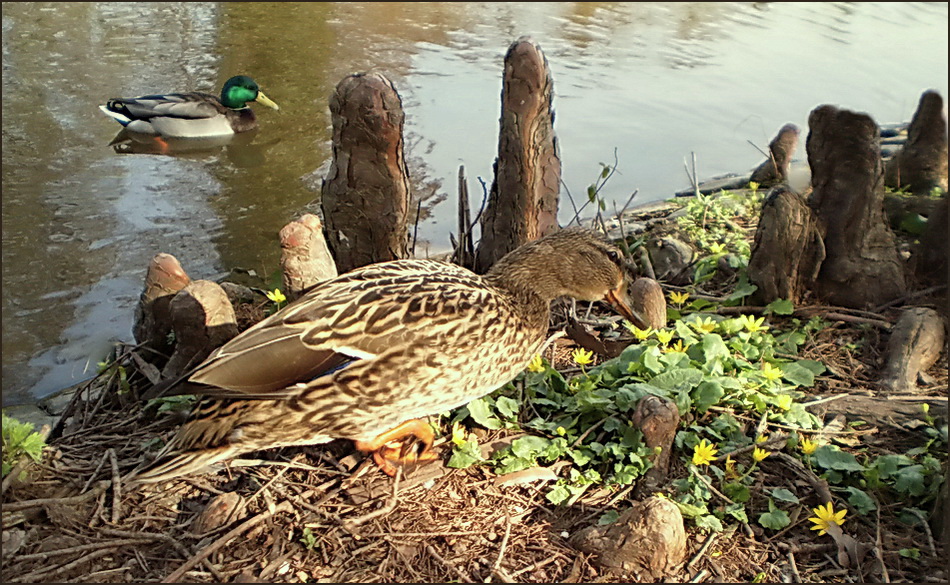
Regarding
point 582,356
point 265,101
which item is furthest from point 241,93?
point 582,356

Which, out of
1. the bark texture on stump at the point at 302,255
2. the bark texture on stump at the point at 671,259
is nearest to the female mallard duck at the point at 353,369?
the bark texture on stump at the point at 302,255

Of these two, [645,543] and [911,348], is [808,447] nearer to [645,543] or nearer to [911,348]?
[645,543]

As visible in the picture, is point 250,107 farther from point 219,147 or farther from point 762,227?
point 762,227

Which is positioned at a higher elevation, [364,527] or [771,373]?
[771,373]

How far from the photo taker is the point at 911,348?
3908 mm

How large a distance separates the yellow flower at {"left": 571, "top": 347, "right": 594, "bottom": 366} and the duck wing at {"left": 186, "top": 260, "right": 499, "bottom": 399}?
62 cm

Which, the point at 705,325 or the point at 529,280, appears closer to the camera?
the point at 529,280

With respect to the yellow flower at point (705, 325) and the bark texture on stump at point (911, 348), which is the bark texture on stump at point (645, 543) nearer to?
the yellow flower at point (705, 325)

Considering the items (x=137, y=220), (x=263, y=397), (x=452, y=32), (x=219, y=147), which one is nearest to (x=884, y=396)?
(x=263, y=397)

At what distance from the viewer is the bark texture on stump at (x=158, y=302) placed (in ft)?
12.7

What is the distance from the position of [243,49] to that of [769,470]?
30.4 feet

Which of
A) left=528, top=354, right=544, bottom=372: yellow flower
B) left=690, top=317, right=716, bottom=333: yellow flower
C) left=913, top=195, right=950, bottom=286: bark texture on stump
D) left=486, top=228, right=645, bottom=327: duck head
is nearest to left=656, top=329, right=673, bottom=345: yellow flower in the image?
left=690, top=317, right=716, bottom=333: yellow flower

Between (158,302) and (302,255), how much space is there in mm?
755

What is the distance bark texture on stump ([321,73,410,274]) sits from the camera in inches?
152
